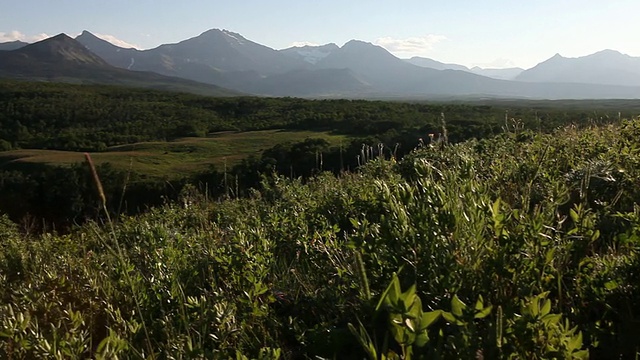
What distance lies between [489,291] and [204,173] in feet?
147

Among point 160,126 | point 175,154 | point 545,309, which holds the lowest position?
point 175,154

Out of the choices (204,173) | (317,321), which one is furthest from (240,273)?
(204,173)

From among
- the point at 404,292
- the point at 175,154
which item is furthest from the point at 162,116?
the point at 404,292

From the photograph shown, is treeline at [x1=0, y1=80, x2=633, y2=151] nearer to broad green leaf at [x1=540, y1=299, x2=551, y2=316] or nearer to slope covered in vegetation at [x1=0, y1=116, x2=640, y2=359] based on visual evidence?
slope covered in vegetation at [x1=0, y1=116, x2=640, y2=359]

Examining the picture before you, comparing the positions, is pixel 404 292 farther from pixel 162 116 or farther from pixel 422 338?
pixel 162 116

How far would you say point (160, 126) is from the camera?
83625 mm

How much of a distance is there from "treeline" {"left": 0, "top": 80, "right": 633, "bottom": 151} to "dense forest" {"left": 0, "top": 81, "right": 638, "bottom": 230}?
0.62ft

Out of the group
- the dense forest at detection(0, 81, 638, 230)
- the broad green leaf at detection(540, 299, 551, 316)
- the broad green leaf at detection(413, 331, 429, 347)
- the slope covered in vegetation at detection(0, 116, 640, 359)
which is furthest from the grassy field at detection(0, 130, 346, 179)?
the broad green leaf at detection(413, 331, 429, 347)

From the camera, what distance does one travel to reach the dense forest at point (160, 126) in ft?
129

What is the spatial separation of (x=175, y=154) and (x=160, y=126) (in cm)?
2586

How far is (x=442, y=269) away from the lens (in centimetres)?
167

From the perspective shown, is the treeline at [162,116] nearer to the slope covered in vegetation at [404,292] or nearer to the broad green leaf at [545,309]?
the slope covered in vegetation at [404,292]

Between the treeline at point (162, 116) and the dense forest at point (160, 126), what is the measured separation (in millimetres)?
189

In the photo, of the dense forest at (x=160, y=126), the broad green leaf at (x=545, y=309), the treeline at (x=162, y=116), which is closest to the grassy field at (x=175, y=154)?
the dense forest at (x=160, y=126)
